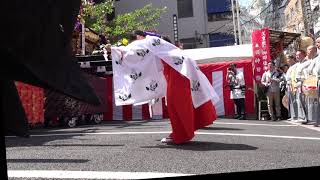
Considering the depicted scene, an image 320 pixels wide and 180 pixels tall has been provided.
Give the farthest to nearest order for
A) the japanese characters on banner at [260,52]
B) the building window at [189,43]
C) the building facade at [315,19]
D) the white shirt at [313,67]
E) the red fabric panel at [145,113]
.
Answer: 1. the building window at [189,43]
2. the building facade at [315,19]
3. the red fabric panel at [145,113]
4. the japanese characters on banner at [260,52]
5. the white shirt at [313,67]

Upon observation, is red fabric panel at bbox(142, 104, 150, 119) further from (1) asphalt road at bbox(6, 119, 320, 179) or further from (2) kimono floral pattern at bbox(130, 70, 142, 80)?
(2) kimono floral pattern at bbox(130, 70, 142, 80)

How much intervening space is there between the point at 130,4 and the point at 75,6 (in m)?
3.16

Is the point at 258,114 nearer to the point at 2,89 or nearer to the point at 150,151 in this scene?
the point at 150,151

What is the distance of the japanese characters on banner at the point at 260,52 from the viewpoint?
12.7 metres

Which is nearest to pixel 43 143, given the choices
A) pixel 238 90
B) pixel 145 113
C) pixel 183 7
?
pixel 183 7

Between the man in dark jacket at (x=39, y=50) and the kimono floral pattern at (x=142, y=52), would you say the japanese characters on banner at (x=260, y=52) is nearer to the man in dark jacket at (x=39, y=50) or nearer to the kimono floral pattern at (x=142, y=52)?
the kimono floral pattern at (x=142, y=52)

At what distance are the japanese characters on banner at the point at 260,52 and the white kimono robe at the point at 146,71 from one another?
697cm

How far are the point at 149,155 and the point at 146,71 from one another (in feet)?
4.51

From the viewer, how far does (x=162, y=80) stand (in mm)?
6086

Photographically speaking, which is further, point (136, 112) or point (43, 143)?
point (136, 112)

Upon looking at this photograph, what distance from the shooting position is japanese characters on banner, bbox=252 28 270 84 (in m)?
12.7

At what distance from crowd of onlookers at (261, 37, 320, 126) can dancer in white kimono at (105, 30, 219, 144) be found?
3284mm

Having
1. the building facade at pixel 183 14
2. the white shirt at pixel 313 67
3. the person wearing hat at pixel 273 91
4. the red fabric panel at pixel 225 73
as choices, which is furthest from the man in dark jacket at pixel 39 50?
the red fabric panel at pixel 225 73

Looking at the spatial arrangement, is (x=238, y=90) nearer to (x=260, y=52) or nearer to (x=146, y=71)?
(x=260, y=52)
